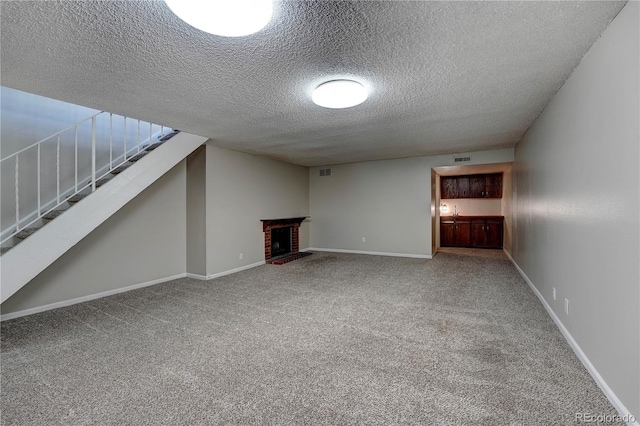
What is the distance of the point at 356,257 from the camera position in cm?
664

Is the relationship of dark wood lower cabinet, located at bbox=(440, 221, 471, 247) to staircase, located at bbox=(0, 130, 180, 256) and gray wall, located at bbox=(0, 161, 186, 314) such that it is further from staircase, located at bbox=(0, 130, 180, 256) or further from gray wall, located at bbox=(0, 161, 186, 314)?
staircase, located at bbox=(0, 130, 180, 256)

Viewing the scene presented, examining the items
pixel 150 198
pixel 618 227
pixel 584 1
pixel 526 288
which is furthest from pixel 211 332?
pixel 526 288

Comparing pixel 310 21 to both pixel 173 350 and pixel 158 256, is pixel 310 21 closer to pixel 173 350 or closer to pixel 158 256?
pixel 173 350

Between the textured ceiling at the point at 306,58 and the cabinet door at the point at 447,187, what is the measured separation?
4657 millimetres

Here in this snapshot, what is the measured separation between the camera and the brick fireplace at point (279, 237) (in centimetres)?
615

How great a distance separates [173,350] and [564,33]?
12.3ft

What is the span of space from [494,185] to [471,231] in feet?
4.54

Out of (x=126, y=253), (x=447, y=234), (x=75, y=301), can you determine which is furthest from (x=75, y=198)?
(x=447, y=234)

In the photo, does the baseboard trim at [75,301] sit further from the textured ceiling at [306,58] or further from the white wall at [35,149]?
the textured ceiling at [306,58]

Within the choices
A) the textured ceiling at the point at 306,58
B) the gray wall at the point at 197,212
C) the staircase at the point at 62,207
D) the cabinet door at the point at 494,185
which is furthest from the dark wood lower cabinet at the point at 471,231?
the staircase at the point at 62,207

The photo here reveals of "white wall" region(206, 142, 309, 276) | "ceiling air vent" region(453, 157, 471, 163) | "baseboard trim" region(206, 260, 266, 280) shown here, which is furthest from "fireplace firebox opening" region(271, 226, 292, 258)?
"ceiling air vent" region(453, 157, 471, 163)

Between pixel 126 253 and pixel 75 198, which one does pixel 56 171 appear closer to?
pixel 75 198

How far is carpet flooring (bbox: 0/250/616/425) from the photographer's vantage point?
1.67 meters

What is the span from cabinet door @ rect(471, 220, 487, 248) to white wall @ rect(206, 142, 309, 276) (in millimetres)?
5040
